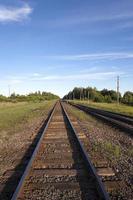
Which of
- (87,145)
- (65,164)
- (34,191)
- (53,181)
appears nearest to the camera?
(34,191)

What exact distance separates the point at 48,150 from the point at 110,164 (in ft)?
9.80

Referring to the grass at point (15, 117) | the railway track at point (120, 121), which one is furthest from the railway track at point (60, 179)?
the grass at point (15, 117)

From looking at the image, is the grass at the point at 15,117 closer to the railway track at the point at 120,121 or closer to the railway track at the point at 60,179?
the railway track at the point at 120,121

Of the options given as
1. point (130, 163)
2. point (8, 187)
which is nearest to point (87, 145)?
point (130, 163)

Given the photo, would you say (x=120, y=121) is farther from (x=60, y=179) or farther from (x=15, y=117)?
(x=60, y=179)

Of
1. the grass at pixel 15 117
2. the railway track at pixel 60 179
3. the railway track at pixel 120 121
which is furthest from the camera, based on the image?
the grass at pixel 15 117

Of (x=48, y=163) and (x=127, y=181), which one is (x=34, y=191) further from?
(x=48, y=163)

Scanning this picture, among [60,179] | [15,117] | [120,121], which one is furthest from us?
[15,117]

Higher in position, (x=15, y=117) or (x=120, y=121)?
(x=120, y=121)

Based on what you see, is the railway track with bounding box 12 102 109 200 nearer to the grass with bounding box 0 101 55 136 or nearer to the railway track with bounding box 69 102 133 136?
the railway track with bounding box 69 102 133 136

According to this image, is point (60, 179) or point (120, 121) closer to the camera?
point (60, 179)

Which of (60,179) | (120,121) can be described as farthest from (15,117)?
(60,179)

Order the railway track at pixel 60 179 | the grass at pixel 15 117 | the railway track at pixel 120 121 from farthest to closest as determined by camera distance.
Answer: the grass at pixel 15 117
the railway track at pixel 120 121
the railway track at pixel 60 179

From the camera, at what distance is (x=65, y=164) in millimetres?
8734
